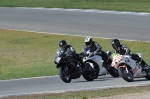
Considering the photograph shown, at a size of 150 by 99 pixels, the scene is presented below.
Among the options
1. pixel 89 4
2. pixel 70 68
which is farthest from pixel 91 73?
pixel 89 4

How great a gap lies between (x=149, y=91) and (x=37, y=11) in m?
30.5

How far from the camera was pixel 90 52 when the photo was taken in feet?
58.9

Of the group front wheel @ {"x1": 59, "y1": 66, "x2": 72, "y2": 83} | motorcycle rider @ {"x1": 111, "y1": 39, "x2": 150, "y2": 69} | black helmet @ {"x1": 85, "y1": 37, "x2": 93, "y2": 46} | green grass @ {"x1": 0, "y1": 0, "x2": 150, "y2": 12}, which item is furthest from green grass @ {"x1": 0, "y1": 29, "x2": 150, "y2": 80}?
green grass @ {"x1": 0, "y1": 0, "x2": 150, "y2": 12}

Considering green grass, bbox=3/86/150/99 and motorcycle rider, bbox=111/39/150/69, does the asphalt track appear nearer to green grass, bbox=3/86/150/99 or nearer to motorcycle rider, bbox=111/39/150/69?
motorcycle rider, bbox=111/39/150/69

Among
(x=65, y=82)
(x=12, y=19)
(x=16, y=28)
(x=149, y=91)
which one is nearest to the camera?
(x=149, y=91)

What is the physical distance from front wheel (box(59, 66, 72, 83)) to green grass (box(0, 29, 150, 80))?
265cm

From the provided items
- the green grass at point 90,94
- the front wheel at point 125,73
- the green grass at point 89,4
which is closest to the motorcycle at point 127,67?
the front wheel at point 125,73

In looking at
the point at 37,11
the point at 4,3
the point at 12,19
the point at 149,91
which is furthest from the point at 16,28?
the point at 149,91

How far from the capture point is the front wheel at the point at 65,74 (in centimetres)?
1706

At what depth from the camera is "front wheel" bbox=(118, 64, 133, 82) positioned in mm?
16547

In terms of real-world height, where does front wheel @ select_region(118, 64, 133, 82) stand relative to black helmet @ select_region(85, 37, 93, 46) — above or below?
below

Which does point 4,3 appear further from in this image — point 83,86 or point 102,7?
point 83,86

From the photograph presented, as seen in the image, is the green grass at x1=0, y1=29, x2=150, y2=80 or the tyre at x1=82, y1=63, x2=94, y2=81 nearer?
the tyre at x1=82, y1=63, x2=94, y2=81

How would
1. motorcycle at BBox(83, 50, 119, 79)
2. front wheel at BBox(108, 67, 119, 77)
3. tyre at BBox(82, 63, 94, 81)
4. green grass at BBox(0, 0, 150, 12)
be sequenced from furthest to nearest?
green grass at BBox(0, 0, 150, 12) → front wheel at BBox(108, 67, 119, 77) → motorcycle at BBox(83, 50, 119, 79) → tyre at BBox(82, 63, 94, 81)
